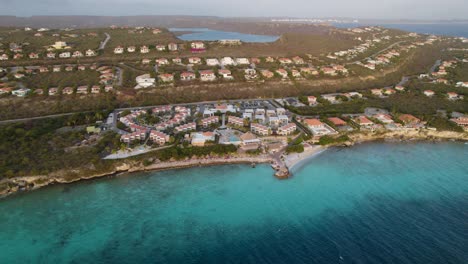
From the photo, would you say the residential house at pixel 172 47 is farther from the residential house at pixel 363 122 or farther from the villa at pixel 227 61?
the residential house at pixel 363 122

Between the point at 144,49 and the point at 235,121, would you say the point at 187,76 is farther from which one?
the point at 144,49

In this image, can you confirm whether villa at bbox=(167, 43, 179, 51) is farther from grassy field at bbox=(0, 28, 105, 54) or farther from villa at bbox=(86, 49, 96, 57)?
Result: grassy field at bbox=(0, 28, 105, 54)

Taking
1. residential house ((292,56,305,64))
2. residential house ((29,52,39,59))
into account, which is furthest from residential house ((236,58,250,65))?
residential house ((29,52,39,59))

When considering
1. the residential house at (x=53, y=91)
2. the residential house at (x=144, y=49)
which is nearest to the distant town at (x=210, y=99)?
the residential house at (x=144, y=49)

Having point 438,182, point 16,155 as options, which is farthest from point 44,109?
point 438,182

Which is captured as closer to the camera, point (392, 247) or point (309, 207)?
point (392, 247)

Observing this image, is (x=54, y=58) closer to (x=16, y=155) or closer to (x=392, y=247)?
(x=16, y=155)

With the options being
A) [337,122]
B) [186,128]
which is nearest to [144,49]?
[186,128]
